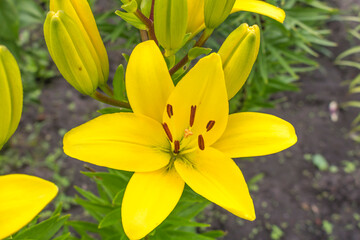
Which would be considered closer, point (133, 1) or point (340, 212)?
point (133, 1)

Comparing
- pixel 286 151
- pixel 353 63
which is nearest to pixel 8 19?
pixel 286 151

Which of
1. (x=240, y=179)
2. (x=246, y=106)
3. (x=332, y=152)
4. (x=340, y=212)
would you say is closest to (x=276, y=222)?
(x=340, y=212)

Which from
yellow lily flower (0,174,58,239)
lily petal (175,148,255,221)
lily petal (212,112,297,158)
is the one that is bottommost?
lily petal (175,148,255,221)

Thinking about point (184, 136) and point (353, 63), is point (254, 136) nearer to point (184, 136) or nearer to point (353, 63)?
point (184, 136)

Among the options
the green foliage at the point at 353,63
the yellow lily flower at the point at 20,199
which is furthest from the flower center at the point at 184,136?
the green foliage at the point at 353,63

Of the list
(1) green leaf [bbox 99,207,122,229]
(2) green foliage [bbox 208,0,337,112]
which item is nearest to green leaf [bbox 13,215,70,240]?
(1) green leaf [bbox 99,207,122,229]

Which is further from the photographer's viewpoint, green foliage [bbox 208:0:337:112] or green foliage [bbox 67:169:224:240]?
green foliage [bbox 208:0:337:112]

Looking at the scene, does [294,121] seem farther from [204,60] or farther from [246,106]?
[204,60]

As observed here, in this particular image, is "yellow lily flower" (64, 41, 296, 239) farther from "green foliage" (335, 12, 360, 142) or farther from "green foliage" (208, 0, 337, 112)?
"green foliage" (335, 12, 360, 142)
